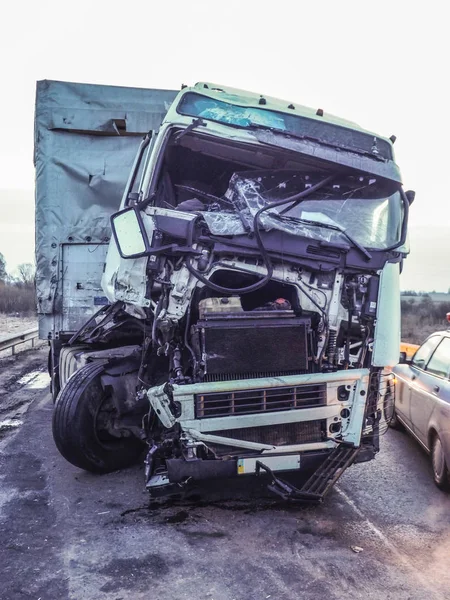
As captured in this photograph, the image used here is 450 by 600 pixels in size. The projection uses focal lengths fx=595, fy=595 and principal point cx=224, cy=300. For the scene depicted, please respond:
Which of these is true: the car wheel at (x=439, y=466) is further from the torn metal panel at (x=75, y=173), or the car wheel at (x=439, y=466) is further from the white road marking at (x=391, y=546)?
the torn metal panel at (x=75, y=173)

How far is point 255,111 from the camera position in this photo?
5.58 meters

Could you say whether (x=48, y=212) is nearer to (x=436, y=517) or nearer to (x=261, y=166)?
(x=261, y=166)

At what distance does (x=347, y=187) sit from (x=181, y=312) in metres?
2.04

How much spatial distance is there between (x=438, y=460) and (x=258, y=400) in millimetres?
2156

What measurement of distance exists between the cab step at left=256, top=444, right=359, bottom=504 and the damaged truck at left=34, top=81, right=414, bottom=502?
1 centimetres

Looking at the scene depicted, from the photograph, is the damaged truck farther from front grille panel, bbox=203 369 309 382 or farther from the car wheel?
the car wheel

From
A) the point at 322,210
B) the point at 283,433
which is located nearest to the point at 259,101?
the point at 322,210

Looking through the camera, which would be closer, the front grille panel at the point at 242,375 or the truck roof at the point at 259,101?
the front grille panel at the point at 242,375

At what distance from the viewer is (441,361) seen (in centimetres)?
646

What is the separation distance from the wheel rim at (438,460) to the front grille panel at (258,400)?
156cm

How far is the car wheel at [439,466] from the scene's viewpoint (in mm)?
5641

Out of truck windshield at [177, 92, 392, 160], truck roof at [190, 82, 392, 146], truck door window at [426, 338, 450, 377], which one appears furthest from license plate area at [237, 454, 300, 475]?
truck roof at [190, 82, 392, 146]

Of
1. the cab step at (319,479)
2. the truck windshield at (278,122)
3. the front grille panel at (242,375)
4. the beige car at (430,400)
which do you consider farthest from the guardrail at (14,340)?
the cab step at (319,479)

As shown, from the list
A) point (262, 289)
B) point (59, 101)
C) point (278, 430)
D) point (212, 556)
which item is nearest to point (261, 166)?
point (262, 289)
